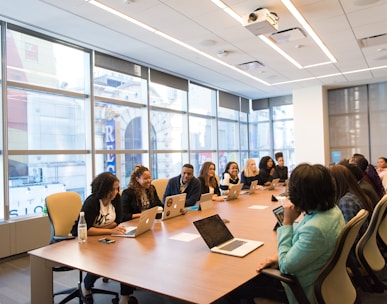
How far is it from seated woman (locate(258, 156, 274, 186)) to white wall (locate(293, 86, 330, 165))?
2.17 meters

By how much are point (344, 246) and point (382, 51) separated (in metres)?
5.28

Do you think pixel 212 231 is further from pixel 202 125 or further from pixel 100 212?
pixel 202 125

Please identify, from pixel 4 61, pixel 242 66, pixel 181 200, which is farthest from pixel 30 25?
pixel 242 66

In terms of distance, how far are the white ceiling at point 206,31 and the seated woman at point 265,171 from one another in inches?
73.4

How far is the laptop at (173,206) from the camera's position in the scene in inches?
124

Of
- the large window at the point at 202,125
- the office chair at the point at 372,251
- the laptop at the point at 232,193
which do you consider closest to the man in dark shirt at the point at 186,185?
the laptop at the point at 232,193

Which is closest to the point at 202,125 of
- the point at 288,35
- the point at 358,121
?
the point at 288,35

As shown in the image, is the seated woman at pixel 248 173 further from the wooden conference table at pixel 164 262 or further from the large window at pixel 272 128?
the large window at pixel 272 128

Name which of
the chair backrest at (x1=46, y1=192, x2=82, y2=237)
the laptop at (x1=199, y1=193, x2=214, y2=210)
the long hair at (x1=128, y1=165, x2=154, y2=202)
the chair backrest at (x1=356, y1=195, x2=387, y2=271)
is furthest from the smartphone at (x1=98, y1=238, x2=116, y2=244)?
the chair backrest at (x1=356, y1=195, x2=387, y2=271)

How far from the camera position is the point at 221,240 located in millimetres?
2234

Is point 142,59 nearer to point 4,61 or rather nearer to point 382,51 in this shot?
point 4,61

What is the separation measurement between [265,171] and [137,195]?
3.62 meters

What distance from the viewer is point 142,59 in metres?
5.76

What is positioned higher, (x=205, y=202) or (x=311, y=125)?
(x=311, y=125)
